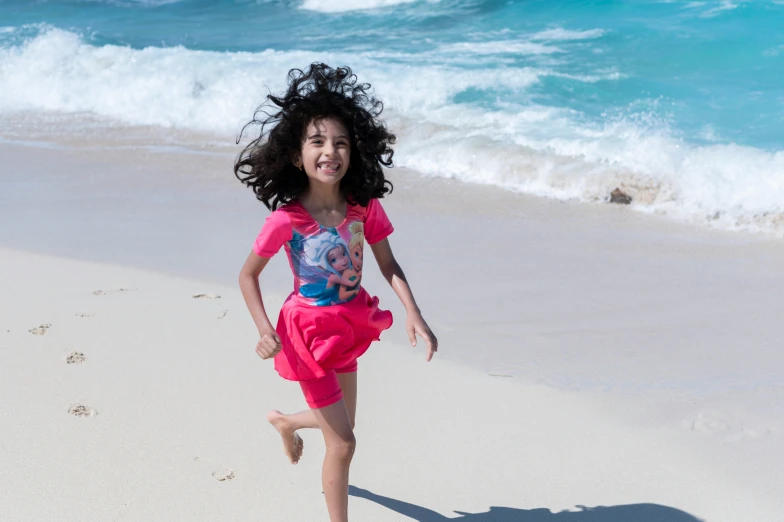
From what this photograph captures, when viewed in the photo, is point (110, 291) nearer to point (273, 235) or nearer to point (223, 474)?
point (223, 474)

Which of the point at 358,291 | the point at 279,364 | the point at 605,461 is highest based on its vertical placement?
the point at 358,291

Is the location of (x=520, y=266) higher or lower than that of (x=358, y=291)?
lower

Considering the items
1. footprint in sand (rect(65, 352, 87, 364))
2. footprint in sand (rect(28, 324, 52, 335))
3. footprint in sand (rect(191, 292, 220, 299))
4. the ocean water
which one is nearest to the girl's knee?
footprint in sand (rect(65, 352, 87, 364))

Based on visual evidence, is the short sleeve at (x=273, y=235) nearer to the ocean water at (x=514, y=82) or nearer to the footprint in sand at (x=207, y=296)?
the footprint in sand at (x=207, y=296)

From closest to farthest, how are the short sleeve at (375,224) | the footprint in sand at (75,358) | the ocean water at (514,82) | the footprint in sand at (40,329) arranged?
1. the short sleeve at (375,224)
2. the footprint in sand at (75,358)
3. the footprint in sand at (40,329)
4. the ocean water at (514,82)

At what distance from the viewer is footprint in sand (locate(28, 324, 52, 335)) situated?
13.2 feet

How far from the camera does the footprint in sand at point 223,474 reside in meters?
2.96

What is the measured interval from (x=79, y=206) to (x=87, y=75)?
22.1 feet

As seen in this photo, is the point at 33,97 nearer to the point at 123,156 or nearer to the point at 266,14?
the point at 123,156

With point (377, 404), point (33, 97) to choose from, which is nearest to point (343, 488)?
point (377, 404)

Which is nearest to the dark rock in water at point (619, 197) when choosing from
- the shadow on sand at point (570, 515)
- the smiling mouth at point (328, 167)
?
the shadow on sand at point (570, 515)

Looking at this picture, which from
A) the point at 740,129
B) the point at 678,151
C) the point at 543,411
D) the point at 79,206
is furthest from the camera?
the point at 740,129

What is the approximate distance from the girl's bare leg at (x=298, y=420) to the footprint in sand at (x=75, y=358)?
1221mm

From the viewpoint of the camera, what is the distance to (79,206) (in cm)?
639
